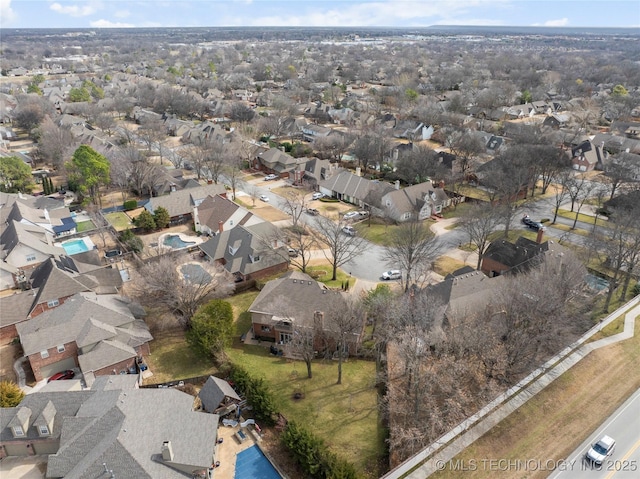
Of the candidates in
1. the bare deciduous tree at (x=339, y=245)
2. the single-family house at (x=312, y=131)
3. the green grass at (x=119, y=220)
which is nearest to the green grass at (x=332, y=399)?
the bare deciduous tree at (x=339, y=245)

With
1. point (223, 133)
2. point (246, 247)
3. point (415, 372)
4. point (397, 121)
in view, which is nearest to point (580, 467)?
point (415, 372)

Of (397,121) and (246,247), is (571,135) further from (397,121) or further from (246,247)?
(246,247)

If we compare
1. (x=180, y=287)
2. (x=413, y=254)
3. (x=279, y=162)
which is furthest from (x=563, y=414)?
(x=279, y=162)

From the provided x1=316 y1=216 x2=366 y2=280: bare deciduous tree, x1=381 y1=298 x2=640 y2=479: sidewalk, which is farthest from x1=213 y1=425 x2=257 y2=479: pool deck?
x1=316 y1=216 x2=366 y2=280: bare deciduous tree

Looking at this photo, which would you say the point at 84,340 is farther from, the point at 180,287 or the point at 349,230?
the point at 349,230

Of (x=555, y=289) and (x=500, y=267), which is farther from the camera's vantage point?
(x=500, y=267)

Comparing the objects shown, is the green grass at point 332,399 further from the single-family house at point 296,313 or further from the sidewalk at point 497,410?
the sidewalk at point 497,410
